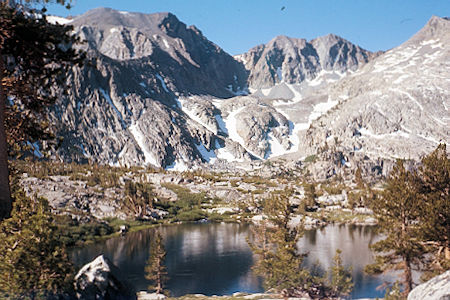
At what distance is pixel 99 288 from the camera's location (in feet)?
75.9

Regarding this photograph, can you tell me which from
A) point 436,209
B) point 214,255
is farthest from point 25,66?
point 214,255

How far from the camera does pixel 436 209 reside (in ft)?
91.0

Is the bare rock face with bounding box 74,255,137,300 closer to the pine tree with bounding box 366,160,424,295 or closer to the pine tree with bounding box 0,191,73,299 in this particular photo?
the pine tree with bounding box 0,191,73,299

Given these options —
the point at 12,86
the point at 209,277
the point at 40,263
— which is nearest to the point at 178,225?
the point at 209,277

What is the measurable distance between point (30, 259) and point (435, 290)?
2467 cm

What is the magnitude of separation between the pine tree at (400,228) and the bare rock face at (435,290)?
1504cm

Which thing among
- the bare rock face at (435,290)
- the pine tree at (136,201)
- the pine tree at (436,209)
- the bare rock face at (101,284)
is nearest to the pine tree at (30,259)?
the bare rock face at (101,284)

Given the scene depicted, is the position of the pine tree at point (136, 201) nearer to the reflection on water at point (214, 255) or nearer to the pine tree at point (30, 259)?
the reflection on water at point (214, 255)

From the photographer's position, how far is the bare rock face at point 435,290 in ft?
44.0

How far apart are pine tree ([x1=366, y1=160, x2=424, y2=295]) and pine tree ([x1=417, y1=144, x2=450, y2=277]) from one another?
786mm

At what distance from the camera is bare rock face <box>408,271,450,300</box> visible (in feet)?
44.0

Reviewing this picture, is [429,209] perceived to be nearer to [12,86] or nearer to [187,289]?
[12,86]

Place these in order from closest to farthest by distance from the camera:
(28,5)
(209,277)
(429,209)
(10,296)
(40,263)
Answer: (28,5)
(10,296)
(40,263)
(429,209)
(209,277)

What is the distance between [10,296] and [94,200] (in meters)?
121
